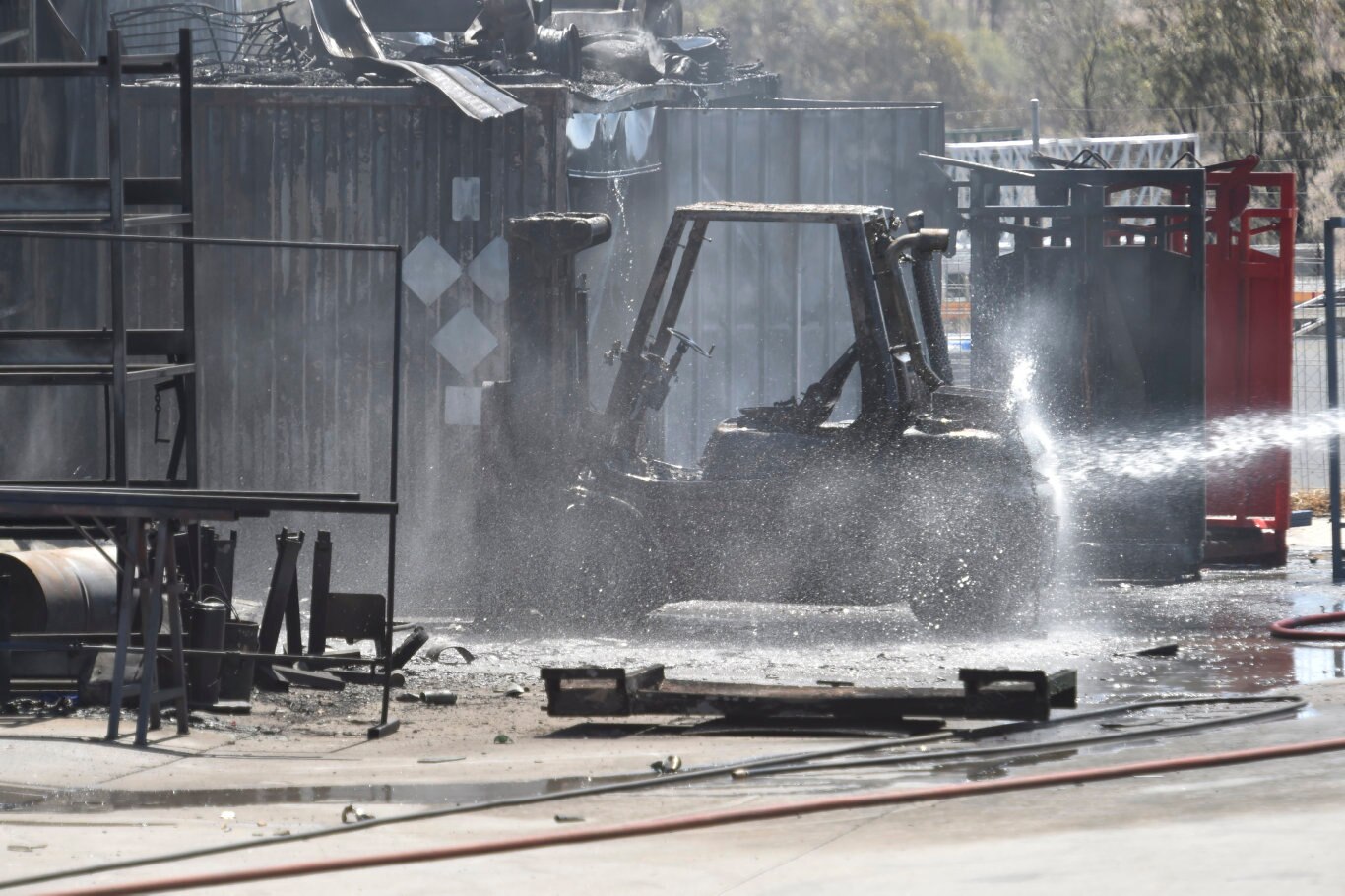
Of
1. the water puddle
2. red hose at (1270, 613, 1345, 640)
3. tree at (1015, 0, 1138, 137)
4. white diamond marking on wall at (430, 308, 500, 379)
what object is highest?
tree at (1015, 0, 1138, 137)

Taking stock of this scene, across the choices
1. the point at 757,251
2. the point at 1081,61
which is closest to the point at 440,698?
the point at 757,251

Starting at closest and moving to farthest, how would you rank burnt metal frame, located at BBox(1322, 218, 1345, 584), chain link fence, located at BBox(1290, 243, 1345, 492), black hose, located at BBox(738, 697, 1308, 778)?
1. black hose, located at BBox(738, 697, 1308, 778)
2. burnt metal frame, located at BBox(1322, 218, 1345, 584)
3. chain link fence, located at BBox(1290, 243, 1345, 492)

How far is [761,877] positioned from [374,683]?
11.9 ft

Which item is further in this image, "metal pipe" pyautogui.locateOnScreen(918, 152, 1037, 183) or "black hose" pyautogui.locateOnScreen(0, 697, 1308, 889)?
"metal pipe" pyautogui.locateOnScreen(918, 152, 1037, 183)

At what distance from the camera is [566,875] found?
4.88 meters

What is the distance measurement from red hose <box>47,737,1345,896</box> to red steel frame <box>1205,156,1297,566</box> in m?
6.61

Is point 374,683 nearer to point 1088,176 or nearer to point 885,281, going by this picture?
point 885,281

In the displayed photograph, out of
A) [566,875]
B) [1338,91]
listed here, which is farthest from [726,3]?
[566,875]

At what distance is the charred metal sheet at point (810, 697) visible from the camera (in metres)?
7.02

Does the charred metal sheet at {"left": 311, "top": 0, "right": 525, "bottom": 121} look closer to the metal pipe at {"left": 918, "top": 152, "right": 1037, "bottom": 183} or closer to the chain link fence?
the metal pipe at {"left": 918, "top": 152, "right": 1037, "bottom": 183}

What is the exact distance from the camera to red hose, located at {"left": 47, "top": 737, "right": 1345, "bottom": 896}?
4781mm

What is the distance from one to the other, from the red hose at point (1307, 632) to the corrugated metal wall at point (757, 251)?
559cm

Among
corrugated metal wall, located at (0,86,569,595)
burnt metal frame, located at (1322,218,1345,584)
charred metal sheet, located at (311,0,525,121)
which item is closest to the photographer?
burnt metal frame, located at (1322,218,1345,584)

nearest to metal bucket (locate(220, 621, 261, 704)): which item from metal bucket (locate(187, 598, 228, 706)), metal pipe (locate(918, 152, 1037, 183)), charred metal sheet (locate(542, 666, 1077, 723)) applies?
metal bucket (locate(187, 598, 228, 706))
